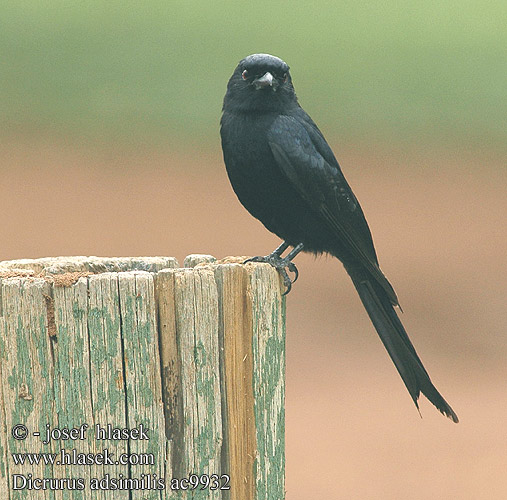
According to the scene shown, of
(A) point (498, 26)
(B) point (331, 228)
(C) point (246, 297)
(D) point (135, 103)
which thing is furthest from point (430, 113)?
(C) point (246, 297)

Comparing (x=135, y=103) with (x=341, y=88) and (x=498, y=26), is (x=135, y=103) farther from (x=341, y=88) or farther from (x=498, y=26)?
(x=498, y=26)

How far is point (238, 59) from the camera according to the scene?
37.4ft

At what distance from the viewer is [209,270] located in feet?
9.64

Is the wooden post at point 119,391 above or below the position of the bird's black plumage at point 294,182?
below

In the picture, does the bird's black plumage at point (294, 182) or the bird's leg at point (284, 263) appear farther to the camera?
the bird's black plumage at point (294, 182)

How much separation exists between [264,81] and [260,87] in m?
0.04

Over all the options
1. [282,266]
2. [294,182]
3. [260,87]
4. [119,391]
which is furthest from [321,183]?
[119,391]

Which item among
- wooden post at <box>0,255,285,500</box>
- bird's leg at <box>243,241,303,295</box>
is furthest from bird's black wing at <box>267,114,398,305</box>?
wooden post at <box>0,255,285,500</box>

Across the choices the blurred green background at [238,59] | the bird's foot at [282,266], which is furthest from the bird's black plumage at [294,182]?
the blurred green background at [238,59]

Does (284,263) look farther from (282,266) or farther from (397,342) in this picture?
(397,342)

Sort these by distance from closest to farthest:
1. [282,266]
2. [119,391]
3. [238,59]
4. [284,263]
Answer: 1. [119,391]
2. [282,266]
3. [284,263]
4. [238,59]

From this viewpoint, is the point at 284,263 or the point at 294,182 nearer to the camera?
the point at 284,263

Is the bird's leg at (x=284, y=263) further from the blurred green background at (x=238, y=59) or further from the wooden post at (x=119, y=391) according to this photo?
the blurred green background at (x=238, y=59)

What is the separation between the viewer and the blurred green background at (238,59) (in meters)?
11.3
